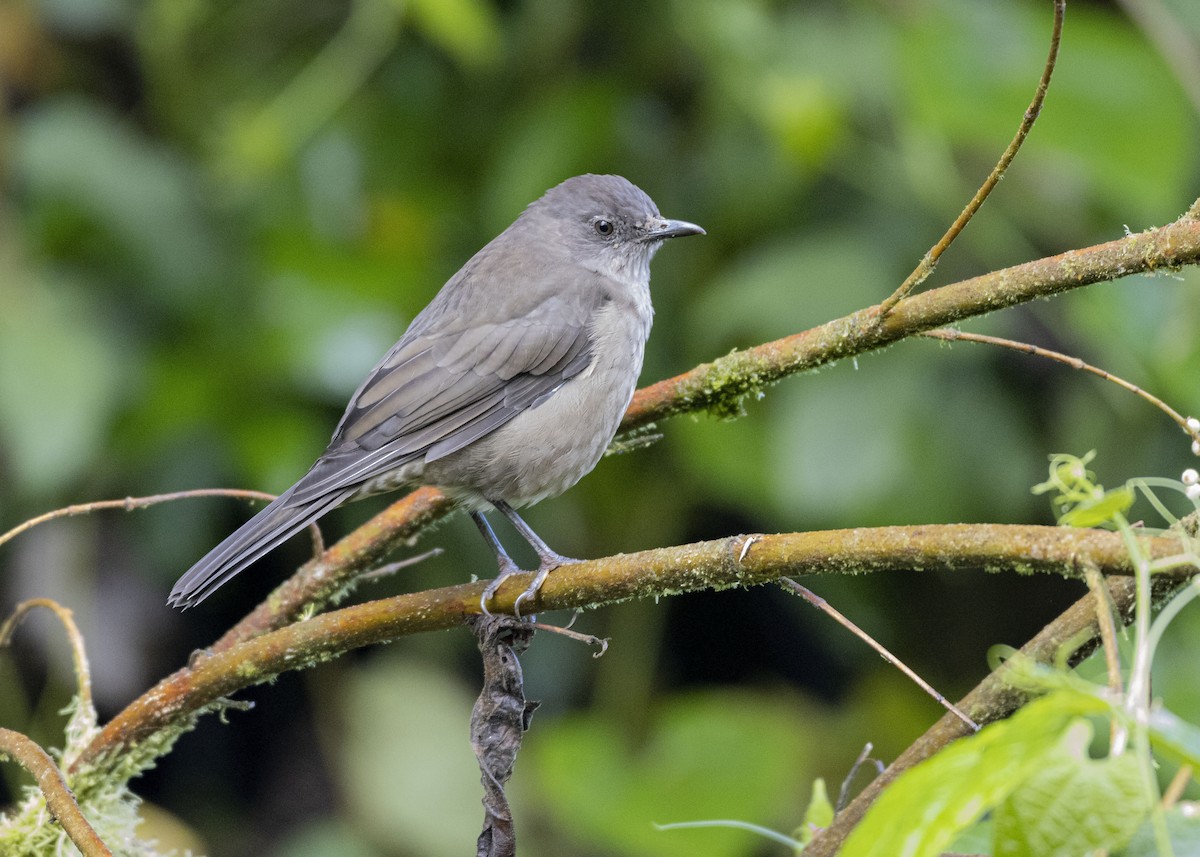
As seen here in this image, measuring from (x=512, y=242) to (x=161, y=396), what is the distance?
143 centimetres

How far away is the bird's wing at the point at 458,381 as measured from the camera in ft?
10.3

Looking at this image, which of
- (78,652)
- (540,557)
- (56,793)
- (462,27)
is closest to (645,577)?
(56,793)

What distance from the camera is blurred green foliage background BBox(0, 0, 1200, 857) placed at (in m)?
4.14

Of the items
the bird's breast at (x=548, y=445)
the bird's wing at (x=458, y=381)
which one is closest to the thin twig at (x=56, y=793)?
the bird's wing at (x=458, y=381)

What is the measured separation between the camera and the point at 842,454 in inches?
159

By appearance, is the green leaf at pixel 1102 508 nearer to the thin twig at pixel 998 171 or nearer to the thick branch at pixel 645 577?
the thick branch at pixel 645 577

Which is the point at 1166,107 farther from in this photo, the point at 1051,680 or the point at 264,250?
the point at 1051,680

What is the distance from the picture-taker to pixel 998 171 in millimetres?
1801

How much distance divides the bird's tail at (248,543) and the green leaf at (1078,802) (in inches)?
70.4

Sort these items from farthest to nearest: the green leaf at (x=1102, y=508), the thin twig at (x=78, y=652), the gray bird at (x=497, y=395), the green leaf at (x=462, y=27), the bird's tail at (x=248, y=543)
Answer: the green leaf at (x=462, y=27), the gray bird at (x=497, y=395), the bird's tail at (x=248, y=543), the thin twig at (x=78, y=652), the green leaf at (x=1102, y=508)

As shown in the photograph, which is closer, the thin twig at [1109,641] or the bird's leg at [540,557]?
the thin twig at [1109,641]

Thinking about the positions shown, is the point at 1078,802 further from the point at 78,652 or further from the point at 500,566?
the point at 500,566

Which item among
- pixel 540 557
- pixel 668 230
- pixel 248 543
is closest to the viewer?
pixel 248 543

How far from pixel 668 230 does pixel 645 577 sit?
7.32ft
